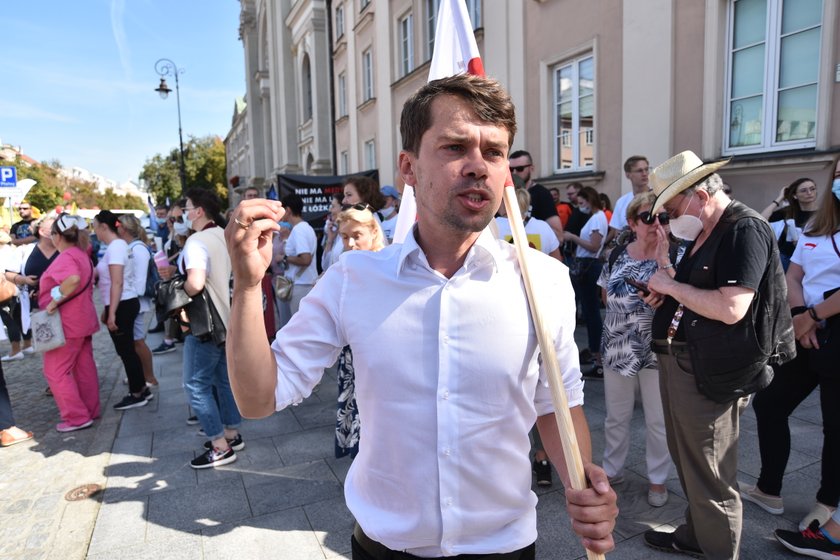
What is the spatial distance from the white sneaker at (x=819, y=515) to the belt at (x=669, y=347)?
1.24 meters

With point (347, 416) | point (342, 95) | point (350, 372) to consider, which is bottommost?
point (347, 416)

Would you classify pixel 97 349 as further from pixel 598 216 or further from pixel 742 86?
pixel 742 86

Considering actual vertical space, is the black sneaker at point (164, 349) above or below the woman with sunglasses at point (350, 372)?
below

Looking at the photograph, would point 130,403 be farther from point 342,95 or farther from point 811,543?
point 342,95

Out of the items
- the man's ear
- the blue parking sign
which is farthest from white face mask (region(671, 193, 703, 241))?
the blue parking sign

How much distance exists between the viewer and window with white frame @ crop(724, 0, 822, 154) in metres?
5.55

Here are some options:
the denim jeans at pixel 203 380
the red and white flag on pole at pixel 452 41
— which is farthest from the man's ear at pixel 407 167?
the denim jeans at pixel 203 380

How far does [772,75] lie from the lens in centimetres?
584

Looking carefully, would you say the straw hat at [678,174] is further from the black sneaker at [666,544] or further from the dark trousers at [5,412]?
the dark trousers at [5,412]

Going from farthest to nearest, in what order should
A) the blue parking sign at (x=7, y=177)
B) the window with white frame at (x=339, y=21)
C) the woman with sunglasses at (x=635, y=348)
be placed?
the window with white frame at (x=339, y=21) < the blue parking sign at (x=7, y=177) < the woman with sunglasses at (x=635, y=348)

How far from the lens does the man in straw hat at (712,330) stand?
7.69 ft

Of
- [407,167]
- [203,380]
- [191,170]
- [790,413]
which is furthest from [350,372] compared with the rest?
[191,170]

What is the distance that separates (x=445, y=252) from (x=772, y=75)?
241 inches

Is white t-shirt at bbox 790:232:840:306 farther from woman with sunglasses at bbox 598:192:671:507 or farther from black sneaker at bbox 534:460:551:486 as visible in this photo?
black sneaker at bbox 534:460:551:486
